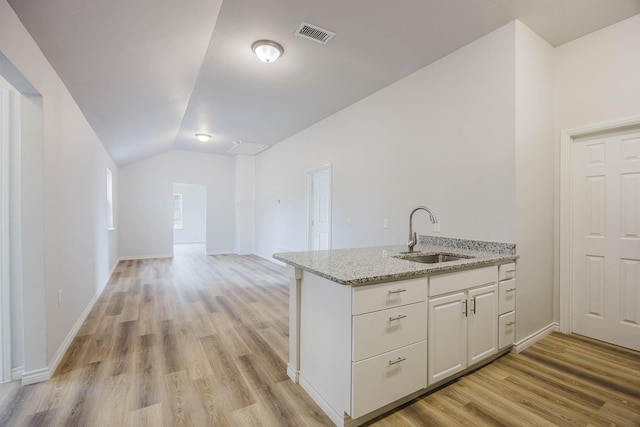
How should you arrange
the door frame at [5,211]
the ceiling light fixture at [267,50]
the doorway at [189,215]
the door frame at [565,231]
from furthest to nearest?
the doorway at [189,215] < the door frame at [565,231] < the ceiling light fixture at [267,50] < the door frame at [5,211]

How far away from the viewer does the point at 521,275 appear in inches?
98.0

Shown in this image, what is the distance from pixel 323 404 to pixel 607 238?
280 cm

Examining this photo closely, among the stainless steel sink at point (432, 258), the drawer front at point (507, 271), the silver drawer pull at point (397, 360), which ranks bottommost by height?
the silver drawer pull at point (397, 360)

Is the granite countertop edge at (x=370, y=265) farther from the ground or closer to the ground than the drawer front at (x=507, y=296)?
farther from the ground

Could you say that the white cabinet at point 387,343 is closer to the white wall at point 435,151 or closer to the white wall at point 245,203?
the white wall at point 435,151

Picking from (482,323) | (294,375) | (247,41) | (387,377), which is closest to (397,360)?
(387,377)

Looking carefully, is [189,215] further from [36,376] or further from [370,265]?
[370,265]

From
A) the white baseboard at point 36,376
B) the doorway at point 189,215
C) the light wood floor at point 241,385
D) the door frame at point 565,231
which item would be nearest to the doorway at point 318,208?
the light wood floor at point 241,385

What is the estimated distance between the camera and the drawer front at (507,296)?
2.31m

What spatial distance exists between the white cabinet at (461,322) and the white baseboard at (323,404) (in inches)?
24.7

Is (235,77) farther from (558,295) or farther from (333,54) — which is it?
(558,295)

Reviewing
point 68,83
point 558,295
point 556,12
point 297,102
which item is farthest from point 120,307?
point 556,12

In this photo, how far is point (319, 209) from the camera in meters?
5.35

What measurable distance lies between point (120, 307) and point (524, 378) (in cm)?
423
